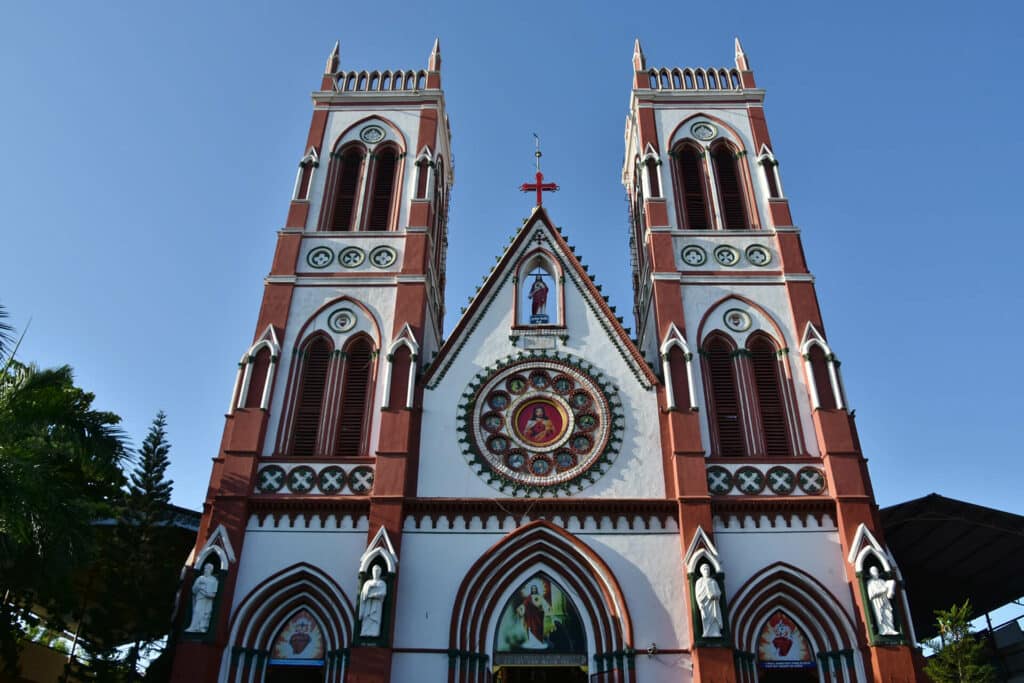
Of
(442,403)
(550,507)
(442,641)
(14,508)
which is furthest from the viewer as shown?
(442,403)

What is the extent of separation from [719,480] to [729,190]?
1081cm

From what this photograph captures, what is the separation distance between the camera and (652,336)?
1009 inches

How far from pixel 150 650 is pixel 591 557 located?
10460 mm

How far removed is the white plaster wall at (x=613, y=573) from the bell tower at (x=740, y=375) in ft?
2.06

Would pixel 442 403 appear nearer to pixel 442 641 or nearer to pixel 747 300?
pixel 442 641

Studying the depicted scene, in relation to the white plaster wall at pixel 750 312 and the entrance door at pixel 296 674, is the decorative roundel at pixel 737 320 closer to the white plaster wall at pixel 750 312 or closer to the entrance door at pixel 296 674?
the white plaster wall at pixel 750 312

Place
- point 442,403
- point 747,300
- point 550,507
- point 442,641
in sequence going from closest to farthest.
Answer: point 442,641 < point 550,507 < point 442,403 < point 747,300

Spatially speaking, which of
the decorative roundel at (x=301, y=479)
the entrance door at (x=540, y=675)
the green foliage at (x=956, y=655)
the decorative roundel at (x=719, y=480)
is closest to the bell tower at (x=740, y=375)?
the decorative roundel at (x=719, y=480)

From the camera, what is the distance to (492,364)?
77.2 ft

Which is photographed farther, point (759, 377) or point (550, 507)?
point (759, 377)

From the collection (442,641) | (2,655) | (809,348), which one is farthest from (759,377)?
Result: (2,655)

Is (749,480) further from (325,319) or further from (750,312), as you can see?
(325,319)

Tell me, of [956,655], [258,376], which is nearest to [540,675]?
[956,655]

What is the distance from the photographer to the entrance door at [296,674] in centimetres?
1991
